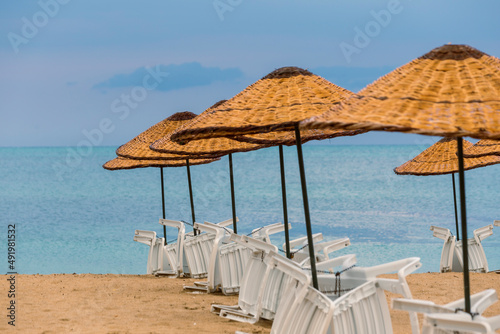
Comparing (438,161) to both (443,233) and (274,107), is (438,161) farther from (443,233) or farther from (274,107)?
(274,107)

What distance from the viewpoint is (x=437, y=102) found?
3.25 m

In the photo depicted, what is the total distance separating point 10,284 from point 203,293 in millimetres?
2555

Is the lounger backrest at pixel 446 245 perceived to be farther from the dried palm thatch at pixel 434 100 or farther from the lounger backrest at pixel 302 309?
the dried palm thatch at pixel 434 100

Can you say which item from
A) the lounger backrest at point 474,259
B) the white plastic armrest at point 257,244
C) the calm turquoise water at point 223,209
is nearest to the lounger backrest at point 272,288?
the white plastic armrest at point 257,244

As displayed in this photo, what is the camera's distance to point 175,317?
6.13 metres

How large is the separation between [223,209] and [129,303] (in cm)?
2969

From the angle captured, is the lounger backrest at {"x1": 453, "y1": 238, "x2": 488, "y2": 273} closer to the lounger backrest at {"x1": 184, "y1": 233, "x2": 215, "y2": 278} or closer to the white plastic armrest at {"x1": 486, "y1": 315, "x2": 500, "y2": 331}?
the lounger backrest at {"x1": 184, "y1": 233, "x2": 215, "y2": 278}

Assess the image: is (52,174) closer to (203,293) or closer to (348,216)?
(348,216)

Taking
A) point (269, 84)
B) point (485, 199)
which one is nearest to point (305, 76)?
point (269, 84)

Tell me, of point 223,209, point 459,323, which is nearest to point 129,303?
point 459,323

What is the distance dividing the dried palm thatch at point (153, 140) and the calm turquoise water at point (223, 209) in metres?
9.17

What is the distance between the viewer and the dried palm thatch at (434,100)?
3.05m

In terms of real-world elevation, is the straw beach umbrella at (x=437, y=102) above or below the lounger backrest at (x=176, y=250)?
above

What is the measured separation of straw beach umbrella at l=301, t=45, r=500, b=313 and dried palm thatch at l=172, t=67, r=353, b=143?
1.07 meters
